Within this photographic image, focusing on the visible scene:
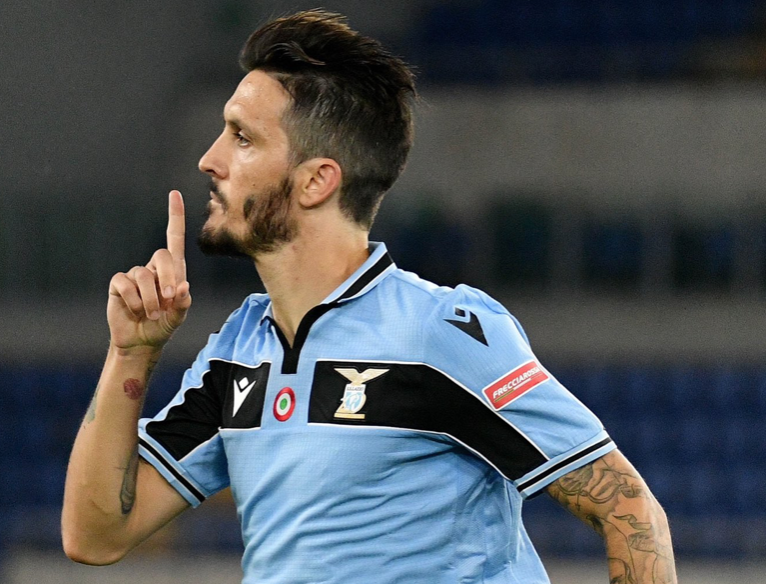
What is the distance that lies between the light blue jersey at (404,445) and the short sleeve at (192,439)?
0.39 ft

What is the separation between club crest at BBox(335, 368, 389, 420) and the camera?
74.1 inches

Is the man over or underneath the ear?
underneath

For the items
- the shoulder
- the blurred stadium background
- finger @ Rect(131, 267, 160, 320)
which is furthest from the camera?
the blurred stadium background

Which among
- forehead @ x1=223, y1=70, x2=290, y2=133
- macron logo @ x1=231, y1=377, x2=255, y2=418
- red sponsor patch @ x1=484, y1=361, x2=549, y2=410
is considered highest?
forehead @ x1=223, y1=70, x2=290, y2=133

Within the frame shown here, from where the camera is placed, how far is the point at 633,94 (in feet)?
29.8

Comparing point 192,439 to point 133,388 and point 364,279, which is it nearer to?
point 133,388

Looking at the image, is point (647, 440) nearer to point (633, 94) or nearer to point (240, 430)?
point (633, 94)

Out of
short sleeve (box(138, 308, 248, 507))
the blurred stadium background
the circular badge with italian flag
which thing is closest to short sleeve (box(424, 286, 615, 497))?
the circular badge with italian flag

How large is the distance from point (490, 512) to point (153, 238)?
7304mm

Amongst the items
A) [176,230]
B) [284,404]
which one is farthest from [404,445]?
[176,230]

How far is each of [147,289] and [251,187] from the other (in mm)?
260

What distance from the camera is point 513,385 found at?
→ 1.81 m

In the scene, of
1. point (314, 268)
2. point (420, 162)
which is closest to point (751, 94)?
point (420, 162)

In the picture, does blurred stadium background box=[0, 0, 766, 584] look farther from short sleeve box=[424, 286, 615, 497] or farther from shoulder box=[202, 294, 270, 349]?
short sleeve box=[424, 286, 615, 497]
